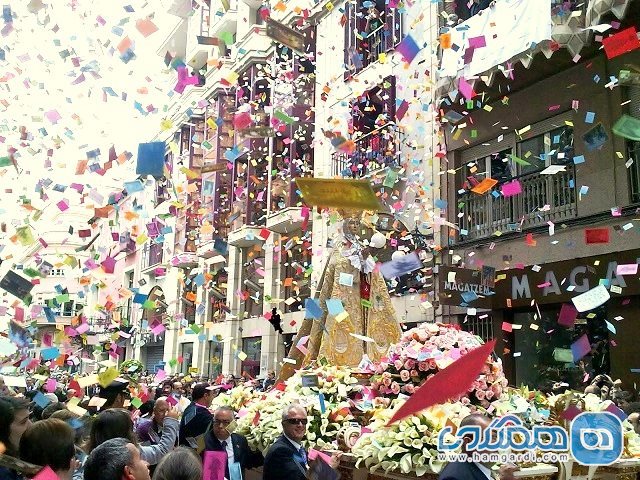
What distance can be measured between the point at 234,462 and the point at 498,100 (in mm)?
10243

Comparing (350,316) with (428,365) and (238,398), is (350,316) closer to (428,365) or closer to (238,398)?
(238,398)

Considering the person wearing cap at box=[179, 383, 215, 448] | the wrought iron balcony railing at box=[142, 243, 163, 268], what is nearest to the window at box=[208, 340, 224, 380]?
the wrought iron balcony railing at box=[142, 243, 163, 268]

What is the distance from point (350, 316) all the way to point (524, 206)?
6047mm

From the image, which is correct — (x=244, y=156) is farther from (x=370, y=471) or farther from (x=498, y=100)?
(x=370, y=471)

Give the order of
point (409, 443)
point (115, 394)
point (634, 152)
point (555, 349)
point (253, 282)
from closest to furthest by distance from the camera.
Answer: point (409, 443), point (115, 394), point (634, 152), point (555, 349), point (253, 282)

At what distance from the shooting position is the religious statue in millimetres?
7580

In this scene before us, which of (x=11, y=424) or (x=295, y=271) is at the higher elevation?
(x=295, y=271)

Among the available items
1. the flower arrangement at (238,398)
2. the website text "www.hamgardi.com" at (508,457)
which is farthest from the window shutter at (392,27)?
the website text "www.hamgardi.com" at (508,457)

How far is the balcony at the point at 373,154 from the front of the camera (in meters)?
15.6

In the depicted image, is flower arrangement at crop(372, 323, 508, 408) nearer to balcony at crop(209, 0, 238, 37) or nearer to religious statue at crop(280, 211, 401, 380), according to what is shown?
religious statue at crop(280, 211, 401, 380)

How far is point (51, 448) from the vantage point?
317 centimetres

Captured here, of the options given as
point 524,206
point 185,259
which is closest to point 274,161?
point 185,259

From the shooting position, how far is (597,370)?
10.9 m

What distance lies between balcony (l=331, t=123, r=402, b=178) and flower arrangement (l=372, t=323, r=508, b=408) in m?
9.84
